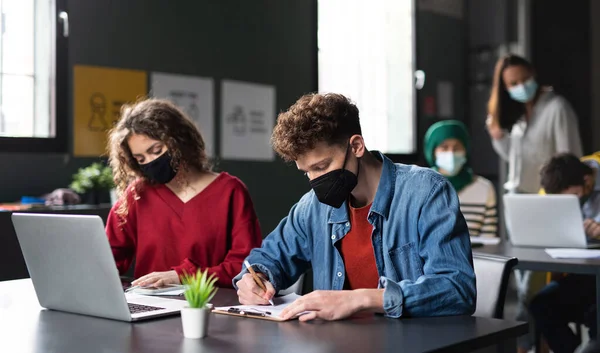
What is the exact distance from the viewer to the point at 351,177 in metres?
1.86

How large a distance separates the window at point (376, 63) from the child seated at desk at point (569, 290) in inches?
84.6

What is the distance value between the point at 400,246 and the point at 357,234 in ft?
0.43

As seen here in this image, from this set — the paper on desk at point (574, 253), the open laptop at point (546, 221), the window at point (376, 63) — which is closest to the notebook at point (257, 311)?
the paper on desk at point (574, 253)

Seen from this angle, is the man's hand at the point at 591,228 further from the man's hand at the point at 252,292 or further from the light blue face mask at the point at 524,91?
the man's hand at the point at 252,292

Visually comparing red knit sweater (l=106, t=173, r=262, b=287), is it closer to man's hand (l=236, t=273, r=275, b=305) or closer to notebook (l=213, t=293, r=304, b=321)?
man's hand (l=236, t=273, r=275, b=305)

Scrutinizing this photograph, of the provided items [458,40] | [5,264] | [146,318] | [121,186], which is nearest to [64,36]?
[5,264]

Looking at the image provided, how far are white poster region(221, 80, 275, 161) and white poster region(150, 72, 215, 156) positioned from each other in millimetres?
113

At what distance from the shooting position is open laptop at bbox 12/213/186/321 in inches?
61.0

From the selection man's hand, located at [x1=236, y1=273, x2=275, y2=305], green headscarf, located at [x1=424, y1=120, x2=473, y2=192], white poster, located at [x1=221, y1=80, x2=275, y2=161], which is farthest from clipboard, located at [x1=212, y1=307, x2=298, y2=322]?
white poster, located at [x1=221, y1=80, x2=275, y2=161]

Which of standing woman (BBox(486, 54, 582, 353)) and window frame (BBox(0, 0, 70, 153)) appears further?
standing woman (BBox(486, 54, 582, 353))

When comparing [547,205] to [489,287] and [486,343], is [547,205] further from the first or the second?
[486,343]

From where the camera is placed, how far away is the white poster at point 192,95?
427cm

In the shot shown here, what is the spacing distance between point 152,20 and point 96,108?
0.65 m

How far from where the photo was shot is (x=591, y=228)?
3.36m
